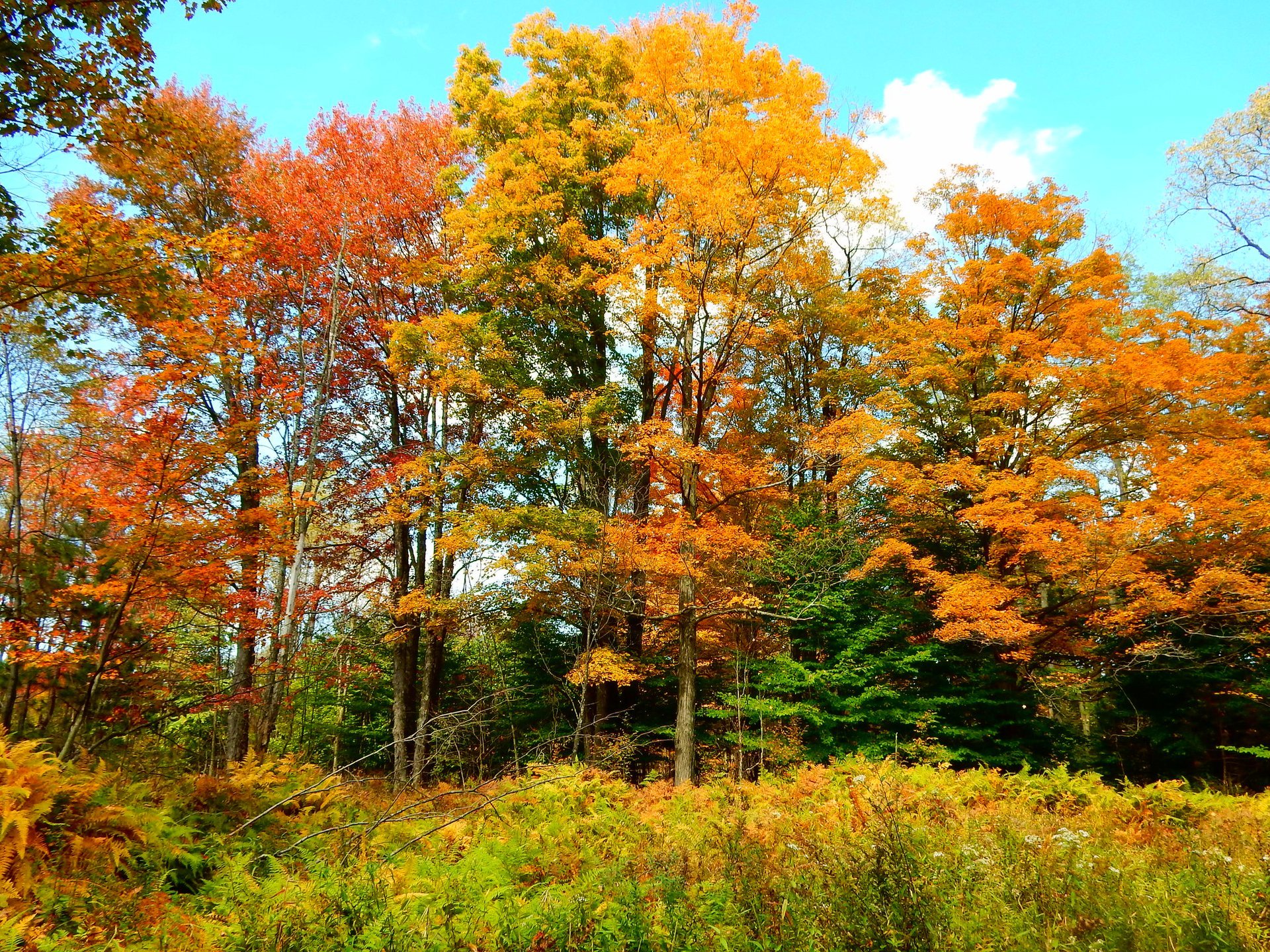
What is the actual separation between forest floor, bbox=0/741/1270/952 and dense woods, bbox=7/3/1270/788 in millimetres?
3647

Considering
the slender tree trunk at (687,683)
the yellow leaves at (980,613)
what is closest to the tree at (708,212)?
the slender tree trunk at (687,683)

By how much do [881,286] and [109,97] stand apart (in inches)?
608

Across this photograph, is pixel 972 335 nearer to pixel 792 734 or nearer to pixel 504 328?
pixel 792 734

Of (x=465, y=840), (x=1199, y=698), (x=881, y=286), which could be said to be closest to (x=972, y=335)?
(x=881, y=286)

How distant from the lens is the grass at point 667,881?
2.90 metres

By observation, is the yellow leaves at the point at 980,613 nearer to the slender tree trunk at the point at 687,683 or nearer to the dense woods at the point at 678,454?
the dense woods at the point at 678,454

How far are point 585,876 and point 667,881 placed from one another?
1.79ft

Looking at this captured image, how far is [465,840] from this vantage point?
4.88 metres

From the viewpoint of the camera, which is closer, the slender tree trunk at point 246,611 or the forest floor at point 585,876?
the forest floor at point 585,876

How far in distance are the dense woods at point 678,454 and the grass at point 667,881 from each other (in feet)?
11.5

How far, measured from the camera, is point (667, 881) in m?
3.57

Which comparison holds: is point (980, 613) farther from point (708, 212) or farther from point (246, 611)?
point (246, 611)

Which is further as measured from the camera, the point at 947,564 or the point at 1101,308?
the point at 947,564

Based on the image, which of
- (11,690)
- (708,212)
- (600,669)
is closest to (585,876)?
(11,690)
